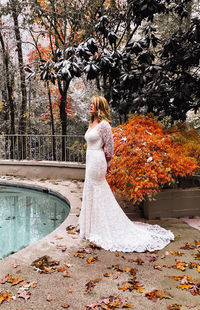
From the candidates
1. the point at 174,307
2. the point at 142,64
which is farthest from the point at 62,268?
the point at 142,64

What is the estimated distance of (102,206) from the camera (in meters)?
3.71

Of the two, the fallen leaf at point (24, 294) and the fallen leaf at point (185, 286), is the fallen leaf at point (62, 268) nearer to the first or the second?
the fallen leaf at point (24, 294)

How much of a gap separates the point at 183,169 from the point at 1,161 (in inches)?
258

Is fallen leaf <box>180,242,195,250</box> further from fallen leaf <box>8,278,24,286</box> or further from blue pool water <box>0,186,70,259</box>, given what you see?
blue pool water <box>0,186,70,259</box>

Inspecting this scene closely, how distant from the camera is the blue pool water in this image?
448cm

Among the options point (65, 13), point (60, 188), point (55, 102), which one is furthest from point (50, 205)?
point (55, 102)

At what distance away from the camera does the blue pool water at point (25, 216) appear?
14.7ft

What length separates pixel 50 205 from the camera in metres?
6.52

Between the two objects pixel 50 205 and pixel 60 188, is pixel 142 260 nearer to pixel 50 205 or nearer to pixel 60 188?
pixel 50 205

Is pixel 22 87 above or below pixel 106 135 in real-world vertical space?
above

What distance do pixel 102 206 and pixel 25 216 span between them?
262cm

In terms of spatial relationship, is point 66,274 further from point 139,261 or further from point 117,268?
point 139,261

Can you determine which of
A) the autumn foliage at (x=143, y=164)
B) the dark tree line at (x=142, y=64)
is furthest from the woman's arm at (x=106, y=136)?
the dark tree line at (x=142, y=64)

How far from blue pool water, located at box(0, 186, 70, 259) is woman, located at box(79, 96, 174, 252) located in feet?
4.06
